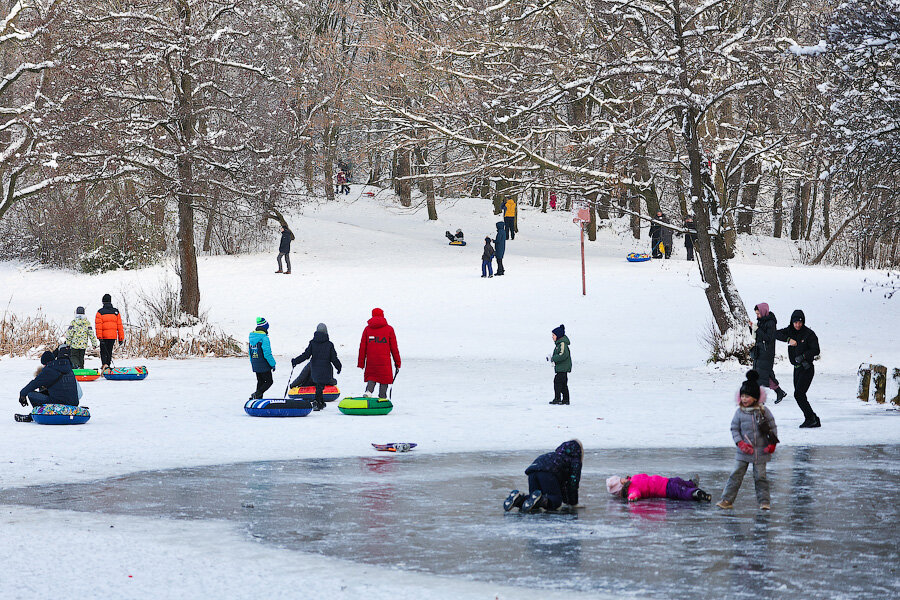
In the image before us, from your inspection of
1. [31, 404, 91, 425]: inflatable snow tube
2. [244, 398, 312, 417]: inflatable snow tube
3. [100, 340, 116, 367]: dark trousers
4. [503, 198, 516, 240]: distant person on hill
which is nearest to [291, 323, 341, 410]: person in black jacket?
[244, 398, 312, 417]: inflatable snow tube

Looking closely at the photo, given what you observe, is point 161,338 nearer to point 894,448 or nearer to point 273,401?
point 273,401

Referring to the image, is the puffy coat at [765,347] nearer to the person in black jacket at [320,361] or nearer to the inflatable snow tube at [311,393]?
the person in black jacket at [320,361]

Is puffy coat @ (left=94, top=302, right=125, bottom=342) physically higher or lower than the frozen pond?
higher

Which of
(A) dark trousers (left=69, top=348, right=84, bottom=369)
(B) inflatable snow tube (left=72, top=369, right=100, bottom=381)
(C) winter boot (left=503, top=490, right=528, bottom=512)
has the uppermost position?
(A) dark trousers (left=69, top=348, right=84, bottom=369)

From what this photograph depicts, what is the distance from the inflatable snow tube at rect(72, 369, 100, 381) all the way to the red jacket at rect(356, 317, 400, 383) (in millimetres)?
6770

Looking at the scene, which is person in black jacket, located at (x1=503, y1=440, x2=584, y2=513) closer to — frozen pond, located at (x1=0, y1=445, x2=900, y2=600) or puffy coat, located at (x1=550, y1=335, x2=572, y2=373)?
frozen pond, located at (x1=0, y1=445, x2=900, y2=600)

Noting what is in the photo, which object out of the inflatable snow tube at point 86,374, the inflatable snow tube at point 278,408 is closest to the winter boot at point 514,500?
the inflatable snow tube at point 278,408

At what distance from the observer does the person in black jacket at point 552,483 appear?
9.25 meters

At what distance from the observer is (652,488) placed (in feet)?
32.1

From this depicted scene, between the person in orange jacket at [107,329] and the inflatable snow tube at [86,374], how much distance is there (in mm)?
861

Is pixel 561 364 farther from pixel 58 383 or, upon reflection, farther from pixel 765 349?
pixel 58 383

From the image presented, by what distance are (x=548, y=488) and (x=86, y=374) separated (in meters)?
13.5

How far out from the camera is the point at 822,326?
28.4m

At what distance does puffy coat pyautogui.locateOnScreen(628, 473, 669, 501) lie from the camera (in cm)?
977
